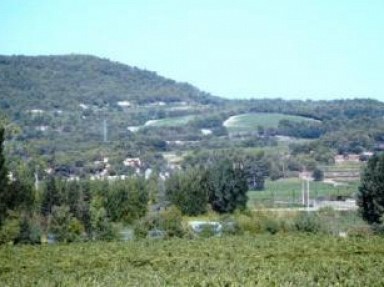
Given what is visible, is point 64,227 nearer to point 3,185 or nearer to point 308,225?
point 3,185

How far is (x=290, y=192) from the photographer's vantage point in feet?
333

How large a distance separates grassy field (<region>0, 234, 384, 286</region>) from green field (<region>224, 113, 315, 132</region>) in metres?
127

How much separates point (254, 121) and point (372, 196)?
400ft

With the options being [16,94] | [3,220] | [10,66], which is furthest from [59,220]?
[10,66]

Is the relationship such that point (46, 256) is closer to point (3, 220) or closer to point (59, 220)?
point (3, 220)

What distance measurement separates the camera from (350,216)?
76.1 meters

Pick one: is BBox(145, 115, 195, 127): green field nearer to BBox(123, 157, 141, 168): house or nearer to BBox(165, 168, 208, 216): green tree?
BBox(123, 157, 141, 168): house

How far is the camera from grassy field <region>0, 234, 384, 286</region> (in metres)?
27.2

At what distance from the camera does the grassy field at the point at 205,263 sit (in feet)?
89.1

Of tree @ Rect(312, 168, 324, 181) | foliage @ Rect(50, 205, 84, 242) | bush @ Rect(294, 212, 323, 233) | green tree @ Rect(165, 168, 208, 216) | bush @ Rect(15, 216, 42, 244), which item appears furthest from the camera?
tree @ Rect(312, 168, 324, 181)

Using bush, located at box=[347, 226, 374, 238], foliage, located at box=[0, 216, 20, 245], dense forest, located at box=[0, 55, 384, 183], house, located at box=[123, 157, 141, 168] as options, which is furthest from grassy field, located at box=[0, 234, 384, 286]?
house, located at box=[123, 157, 141, 168]

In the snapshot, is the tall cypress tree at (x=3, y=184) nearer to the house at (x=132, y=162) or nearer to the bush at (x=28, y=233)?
the bush at (x=28, y=233)

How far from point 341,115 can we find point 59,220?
127714 millimetres

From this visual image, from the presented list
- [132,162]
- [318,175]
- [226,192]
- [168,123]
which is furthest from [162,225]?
[168,123]
